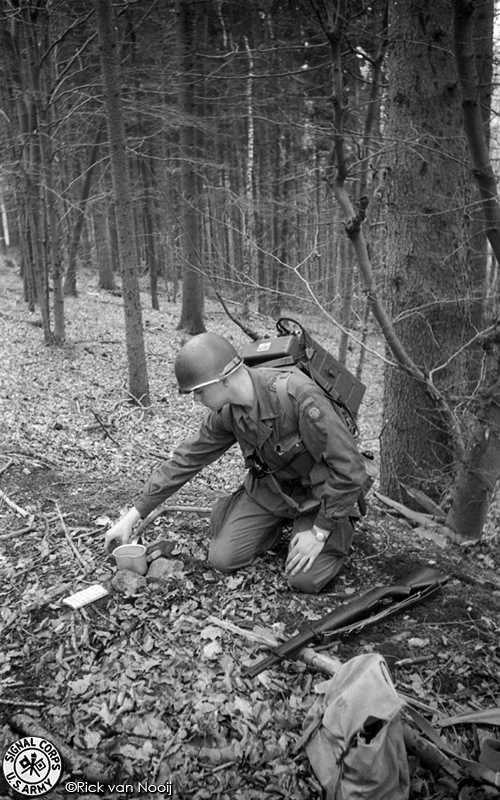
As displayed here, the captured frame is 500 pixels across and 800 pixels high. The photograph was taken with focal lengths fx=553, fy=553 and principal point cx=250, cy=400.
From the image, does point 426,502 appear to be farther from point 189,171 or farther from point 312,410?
point 189,171

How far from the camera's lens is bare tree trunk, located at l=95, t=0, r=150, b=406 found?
7699mm

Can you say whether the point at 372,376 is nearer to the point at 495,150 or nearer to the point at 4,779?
the point at 495,150

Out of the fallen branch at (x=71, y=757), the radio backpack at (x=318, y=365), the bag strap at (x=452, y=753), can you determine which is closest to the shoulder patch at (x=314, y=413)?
the radio backpack at (x=318, y=365)

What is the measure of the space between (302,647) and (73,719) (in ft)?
3.84

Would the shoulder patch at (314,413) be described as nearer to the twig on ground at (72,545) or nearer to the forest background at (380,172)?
the forest background at (380,172)

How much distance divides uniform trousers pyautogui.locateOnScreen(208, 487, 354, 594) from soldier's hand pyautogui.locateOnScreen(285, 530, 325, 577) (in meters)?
0.09

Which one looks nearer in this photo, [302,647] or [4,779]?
[4,779]

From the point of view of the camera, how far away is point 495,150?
5.43 meters

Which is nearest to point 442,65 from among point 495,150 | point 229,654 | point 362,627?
point 495,150

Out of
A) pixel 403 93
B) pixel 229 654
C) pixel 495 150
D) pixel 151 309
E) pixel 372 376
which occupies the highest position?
pixel 403 93

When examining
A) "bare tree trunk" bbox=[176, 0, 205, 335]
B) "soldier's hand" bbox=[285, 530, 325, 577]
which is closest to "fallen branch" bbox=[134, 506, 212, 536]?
"soldier's hand" bbox=[285, 530, 325, 577]

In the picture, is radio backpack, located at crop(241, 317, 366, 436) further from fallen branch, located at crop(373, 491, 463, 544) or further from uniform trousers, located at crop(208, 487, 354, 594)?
fallen branch, located at crop(373, 491, 463, 544)

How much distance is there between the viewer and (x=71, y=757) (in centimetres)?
235

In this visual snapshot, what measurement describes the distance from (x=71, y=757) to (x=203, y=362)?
1.97 meters
